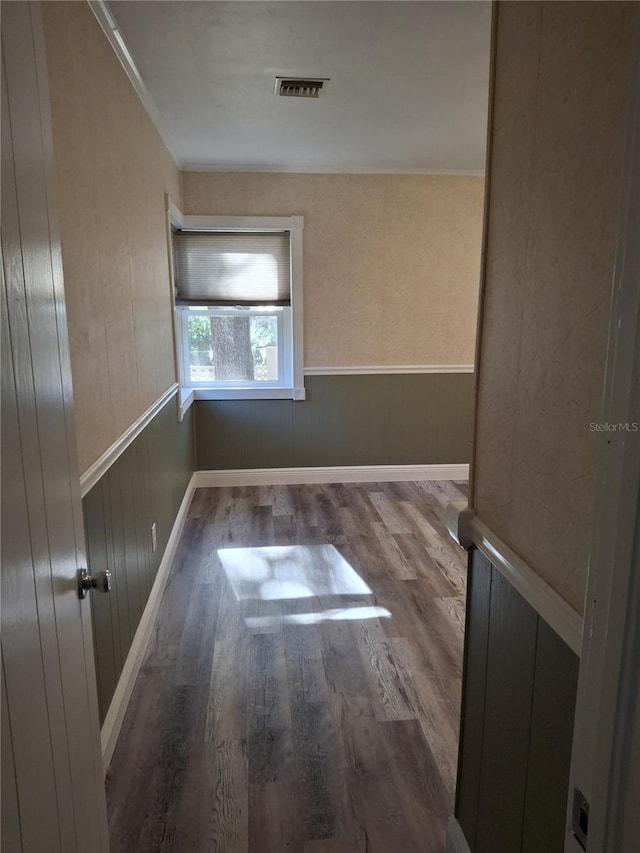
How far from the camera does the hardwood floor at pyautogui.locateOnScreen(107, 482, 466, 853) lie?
1.64 m

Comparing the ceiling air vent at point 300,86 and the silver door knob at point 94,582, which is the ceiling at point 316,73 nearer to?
the ceiling air vent at point 300,86

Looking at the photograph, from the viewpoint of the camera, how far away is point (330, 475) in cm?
482

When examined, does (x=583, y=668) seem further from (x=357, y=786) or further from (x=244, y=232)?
(x=244, y=232)

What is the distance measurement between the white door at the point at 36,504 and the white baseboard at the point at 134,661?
0.68 meters

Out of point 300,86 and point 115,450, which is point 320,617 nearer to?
point 115,450

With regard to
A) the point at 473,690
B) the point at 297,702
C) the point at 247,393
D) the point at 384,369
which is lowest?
the point at 297,702

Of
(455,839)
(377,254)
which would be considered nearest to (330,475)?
(377,254)

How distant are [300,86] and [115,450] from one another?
1914mm

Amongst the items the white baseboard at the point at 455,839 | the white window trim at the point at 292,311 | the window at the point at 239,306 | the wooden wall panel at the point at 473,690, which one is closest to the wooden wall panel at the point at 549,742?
the wooden wall panel at the point at 473,690

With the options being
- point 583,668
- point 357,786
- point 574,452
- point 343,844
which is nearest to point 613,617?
point 583,668

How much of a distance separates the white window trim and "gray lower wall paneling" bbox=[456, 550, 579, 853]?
3037 mm

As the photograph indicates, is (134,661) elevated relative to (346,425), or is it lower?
lower

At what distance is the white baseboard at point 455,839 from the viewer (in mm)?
1440

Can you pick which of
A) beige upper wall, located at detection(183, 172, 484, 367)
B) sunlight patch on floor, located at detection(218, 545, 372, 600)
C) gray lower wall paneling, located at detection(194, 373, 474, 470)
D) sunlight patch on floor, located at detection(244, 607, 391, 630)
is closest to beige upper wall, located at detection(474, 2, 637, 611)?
sunlight patch on floor, located at detection(244, 607, 391, 630)
